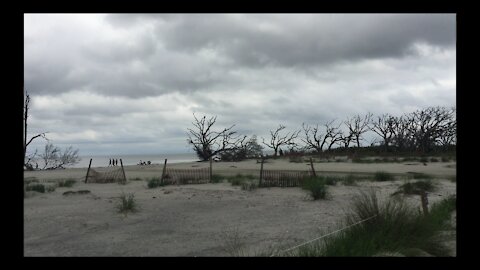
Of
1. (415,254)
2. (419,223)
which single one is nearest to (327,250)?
(415,254)

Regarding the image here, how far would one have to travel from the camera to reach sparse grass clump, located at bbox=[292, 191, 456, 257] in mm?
5883

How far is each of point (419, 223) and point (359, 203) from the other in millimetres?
1032

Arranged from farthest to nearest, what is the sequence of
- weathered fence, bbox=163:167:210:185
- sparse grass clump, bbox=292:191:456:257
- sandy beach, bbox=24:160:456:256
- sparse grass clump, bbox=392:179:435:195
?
weathered fence, bbox=163:167:210:185
sparse grass clump, bbox=392:179:435:195
sandy beach, bbox=24:160:456:256
sparse grass clump, bbox=292:191:456:257

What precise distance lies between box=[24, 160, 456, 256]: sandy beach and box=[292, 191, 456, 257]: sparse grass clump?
3.38ft

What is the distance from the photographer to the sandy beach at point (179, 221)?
7.41 m

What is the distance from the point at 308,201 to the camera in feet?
43.9

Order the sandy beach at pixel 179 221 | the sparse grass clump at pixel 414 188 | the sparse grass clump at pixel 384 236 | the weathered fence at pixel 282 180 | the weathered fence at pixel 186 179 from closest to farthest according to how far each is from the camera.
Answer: the sparse grass clump at pixel 384 236 → the sandy beach at pixel 179 221 → the sparse grass clump at pixel 414 188 → the weathered fence at pixel 282 180 → the weathered fence at pixel 186 179

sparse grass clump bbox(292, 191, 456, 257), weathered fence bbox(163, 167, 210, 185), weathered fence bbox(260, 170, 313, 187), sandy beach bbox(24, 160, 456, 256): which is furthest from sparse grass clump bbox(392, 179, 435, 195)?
weathered fence bbox(163, 167, 210, 185)

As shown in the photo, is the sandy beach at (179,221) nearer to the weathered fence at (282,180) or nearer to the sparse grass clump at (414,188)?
the sparse grass clump at (414,188)

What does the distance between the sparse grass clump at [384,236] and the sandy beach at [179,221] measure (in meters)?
1.03

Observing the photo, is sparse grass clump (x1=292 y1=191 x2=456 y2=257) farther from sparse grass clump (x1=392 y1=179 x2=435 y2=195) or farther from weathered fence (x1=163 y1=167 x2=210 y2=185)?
weathered fence (x1=163 y1=167 x2=210 y2=185)

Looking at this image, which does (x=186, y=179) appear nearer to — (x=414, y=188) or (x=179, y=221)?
(x=179, y=221)

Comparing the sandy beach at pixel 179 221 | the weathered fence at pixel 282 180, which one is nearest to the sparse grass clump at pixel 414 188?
the sandy beach at pixel 179 221
